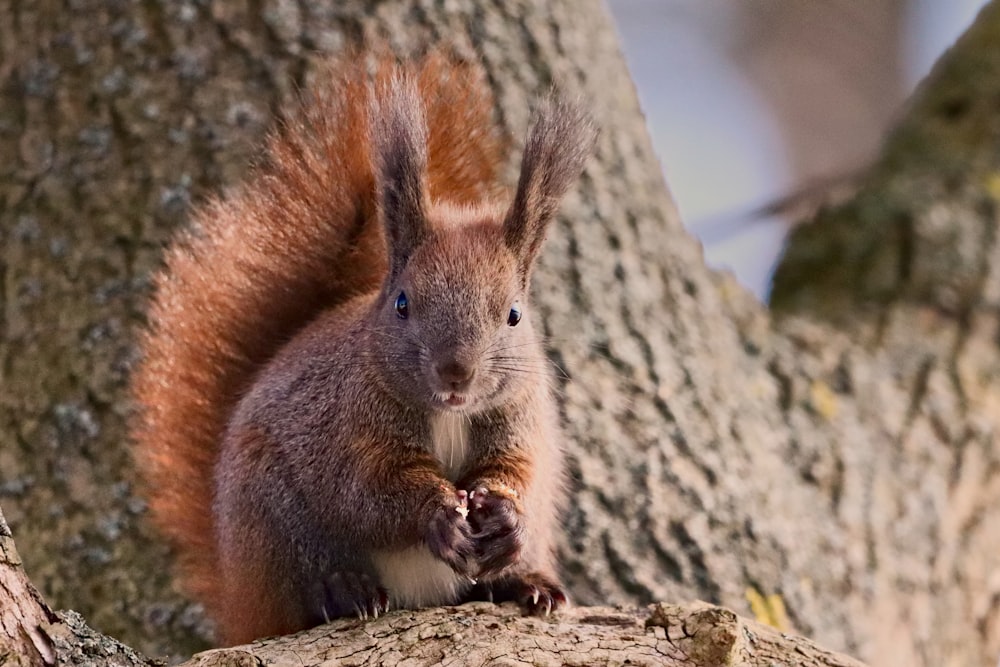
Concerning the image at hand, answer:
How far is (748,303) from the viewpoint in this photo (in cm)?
327

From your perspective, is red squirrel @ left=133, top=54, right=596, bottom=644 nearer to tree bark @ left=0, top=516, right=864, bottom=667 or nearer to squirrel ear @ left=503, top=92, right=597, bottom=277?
squirrel ear @ left=503, top=92, right=597, bottom=277

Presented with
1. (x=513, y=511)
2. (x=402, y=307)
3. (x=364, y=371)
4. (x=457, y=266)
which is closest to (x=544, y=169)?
(x=457, y=266)

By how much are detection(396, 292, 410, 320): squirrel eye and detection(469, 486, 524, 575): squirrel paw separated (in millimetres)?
333

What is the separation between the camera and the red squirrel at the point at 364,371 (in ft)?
6.79

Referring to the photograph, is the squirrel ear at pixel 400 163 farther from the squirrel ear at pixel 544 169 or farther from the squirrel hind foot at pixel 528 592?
the squirrel hind foot at pixel 528 592

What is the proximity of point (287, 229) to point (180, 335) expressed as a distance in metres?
0.29

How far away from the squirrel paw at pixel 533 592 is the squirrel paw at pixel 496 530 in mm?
83

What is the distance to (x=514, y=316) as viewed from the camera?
213cm

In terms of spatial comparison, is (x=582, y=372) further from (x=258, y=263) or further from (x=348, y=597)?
A: (x=348, y=597)

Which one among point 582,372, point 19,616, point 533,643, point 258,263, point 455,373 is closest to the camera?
point 19,616

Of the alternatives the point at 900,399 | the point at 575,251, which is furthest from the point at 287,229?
the point at 900,399

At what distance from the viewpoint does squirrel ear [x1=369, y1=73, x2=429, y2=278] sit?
6.89 ft

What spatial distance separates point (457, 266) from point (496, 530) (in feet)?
1.45

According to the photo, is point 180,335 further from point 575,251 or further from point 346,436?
point 575,251
